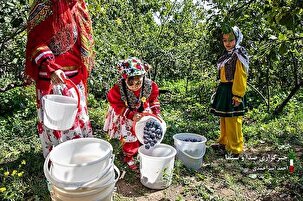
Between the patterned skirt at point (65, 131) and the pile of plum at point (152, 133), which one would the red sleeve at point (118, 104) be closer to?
the pile of plum at point (152, 133)

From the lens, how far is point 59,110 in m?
2.63

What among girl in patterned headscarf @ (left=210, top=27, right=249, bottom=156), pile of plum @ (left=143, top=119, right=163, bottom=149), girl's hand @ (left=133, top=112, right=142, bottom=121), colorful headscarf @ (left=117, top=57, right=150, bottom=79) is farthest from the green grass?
colorful headscarf @ (left=117, top=57, right=150, bottom=79)

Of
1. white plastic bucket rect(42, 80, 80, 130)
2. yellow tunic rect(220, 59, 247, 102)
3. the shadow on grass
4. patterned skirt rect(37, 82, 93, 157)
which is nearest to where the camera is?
white plastic bucket rect(42, 80, 80, 130)

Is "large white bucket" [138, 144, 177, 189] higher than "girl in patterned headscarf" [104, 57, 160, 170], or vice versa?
"girl in patterned headscarf" [104, 57, 160, 170]

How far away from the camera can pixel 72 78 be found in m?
3.07

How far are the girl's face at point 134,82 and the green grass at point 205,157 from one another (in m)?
0.89

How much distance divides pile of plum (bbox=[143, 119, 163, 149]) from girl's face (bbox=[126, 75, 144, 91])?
446mm

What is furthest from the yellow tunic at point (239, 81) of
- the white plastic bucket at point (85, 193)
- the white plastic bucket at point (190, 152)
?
the white plastic bucket at point (85, 193)

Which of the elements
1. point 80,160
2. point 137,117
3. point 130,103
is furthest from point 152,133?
point 80,160

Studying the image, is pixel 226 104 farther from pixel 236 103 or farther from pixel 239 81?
pixel 239 81

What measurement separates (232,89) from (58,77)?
2159mm

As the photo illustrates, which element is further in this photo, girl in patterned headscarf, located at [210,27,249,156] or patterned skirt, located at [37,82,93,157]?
girl in patterned headscarf, located at [210,27,249,156]

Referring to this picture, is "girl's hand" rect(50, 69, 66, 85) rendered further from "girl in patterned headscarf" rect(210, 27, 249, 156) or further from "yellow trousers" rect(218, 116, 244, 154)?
"yellow trousers" rect(218, 116, 244, 154)

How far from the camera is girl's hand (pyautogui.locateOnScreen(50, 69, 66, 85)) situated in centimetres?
274
